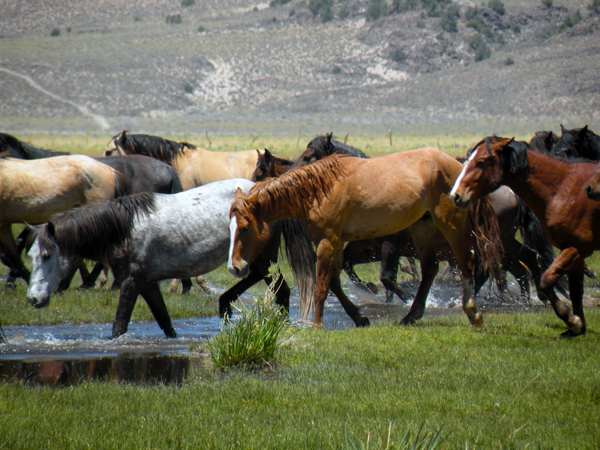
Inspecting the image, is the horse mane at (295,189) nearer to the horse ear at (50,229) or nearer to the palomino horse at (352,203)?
the palomino horse at (352,203)

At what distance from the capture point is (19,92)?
83.8m

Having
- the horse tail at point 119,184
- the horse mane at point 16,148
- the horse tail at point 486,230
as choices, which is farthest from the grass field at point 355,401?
the horse mane at point 16,148

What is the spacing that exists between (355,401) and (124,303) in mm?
3322

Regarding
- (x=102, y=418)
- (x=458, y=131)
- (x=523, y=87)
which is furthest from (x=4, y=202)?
(x=523, y=87)

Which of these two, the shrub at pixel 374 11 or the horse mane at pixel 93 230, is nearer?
the horse mane at pixel 93 230

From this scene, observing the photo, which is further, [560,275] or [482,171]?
[482,171]

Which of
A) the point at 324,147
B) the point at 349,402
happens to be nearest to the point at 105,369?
the point at 349,402

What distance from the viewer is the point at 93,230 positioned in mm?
6930

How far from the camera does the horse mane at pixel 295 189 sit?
23.2 feet

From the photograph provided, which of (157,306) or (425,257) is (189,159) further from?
(425,257)

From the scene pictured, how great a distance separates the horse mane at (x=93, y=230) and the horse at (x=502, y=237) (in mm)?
2877

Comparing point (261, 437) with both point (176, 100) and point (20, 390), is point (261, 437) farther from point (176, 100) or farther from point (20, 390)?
point (176, 100)

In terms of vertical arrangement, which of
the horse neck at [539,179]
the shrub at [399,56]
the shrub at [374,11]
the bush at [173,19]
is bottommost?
the shrub at [399,56]

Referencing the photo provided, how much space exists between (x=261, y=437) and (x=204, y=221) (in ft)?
12.5
